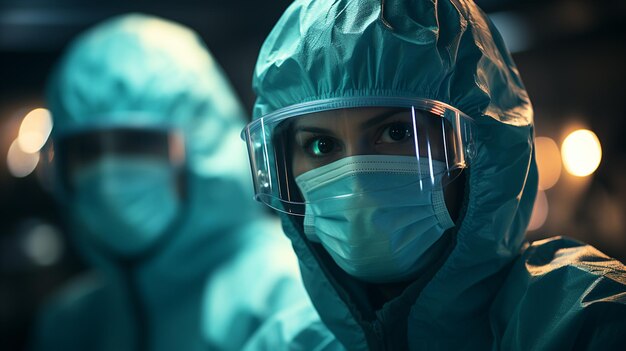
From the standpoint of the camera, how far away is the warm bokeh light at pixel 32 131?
9.40 feet

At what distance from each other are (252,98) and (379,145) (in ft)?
5.83

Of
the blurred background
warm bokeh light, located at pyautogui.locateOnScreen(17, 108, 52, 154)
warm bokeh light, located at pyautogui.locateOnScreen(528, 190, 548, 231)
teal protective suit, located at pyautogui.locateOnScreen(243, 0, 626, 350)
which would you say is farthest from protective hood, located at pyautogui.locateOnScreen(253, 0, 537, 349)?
warm bokeh light, located at pyautogui.locateOnScreen(17, 108, 52, 154)

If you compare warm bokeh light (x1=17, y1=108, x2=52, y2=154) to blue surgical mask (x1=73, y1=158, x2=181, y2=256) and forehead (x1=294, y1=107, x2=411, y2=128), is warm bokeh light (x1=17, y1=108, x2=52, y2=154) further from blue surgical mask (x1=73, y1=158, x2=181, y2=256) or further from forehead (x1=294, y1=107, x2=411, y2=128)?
forehead (x1=294, y1=107, x2=411, y2=128)

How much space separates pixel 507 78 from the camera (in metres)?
1.19

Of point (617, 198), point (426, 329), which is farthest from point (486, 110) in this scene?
point (617, 198)

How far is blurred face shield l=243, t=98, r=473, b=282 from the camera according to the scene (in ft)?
3.55

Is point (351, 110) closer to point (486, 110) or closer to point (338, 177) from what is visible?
point (338, 177)

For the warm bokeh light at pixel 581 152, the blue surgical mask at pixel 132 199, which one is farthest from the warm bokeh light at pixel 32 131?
the warm bokeh light at pixel 581 152

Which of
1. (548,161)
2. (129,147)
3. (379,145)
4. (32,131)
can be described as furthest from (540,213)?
(32,131)

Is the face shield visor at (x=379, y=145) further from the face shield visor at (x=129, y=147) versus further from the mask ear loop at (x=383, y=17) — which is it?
the face shield visor at (x=129, y=147)

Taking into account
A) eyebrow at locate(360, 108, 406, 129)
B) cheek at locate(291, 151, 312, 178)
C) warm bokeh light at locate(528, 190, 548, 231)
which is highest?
eyebrow at locate(360, 108, 406, 129)

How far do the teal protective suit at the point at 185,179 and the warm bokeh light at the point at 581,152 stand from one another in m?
0.98

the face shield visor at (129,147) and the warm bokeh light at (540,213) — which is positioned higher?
the face shield visor at (129,147)

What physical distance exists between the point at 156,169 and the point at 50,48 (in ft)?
3.78
